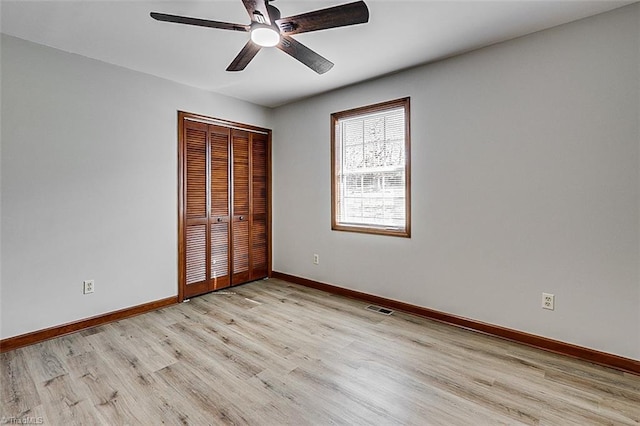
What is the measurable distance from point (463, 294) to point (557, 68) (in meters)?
1.97

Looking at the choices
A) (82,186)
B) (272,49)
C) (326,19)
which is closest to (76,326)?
(82,186)

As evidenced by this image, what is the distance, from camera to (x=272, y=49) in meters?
2.76

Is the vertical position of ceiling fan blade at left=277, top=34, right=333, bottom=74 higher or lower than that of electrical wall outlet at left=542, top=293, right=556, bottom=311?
higher

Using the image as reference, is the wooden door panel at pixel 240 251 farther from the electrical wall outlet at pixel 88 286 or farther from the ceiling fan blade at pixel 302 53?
the ceiling fan blade at pixel 302 53

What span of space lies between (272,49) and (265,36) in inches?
35.6

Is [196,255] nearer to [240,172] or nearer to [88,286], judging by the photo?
[88,286]

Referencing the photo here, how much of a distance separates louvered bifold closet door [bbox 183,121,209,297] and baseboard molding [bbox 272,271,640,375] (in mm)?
1674

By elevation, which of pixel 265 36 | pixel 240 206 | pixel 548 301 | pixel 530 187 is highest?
pixel 265 36

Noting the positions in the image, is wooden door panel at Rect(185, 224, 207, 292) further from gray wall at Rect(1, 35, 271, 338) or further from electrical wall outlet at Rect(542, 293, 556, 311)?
electrical wall outlet at Rect(542, 293, 556, 311)

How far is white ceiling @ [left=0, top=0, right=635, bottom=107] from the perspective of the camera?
84.7 inches

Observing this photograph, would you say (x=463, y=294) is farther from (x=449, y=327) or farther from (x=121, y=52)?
(x=121, y=52)

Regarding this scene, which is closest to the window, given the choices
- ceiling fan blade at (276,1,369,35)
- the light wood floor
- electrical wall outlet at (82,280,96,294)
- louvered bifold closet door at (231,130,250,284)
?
the light wood floor

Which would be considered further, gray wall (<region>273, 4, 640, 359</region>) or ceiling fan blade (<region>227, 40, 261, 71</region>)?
gray wall (<region>273, 4, 640, 359</region>)

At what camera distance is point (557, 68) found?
2424 millimetres
